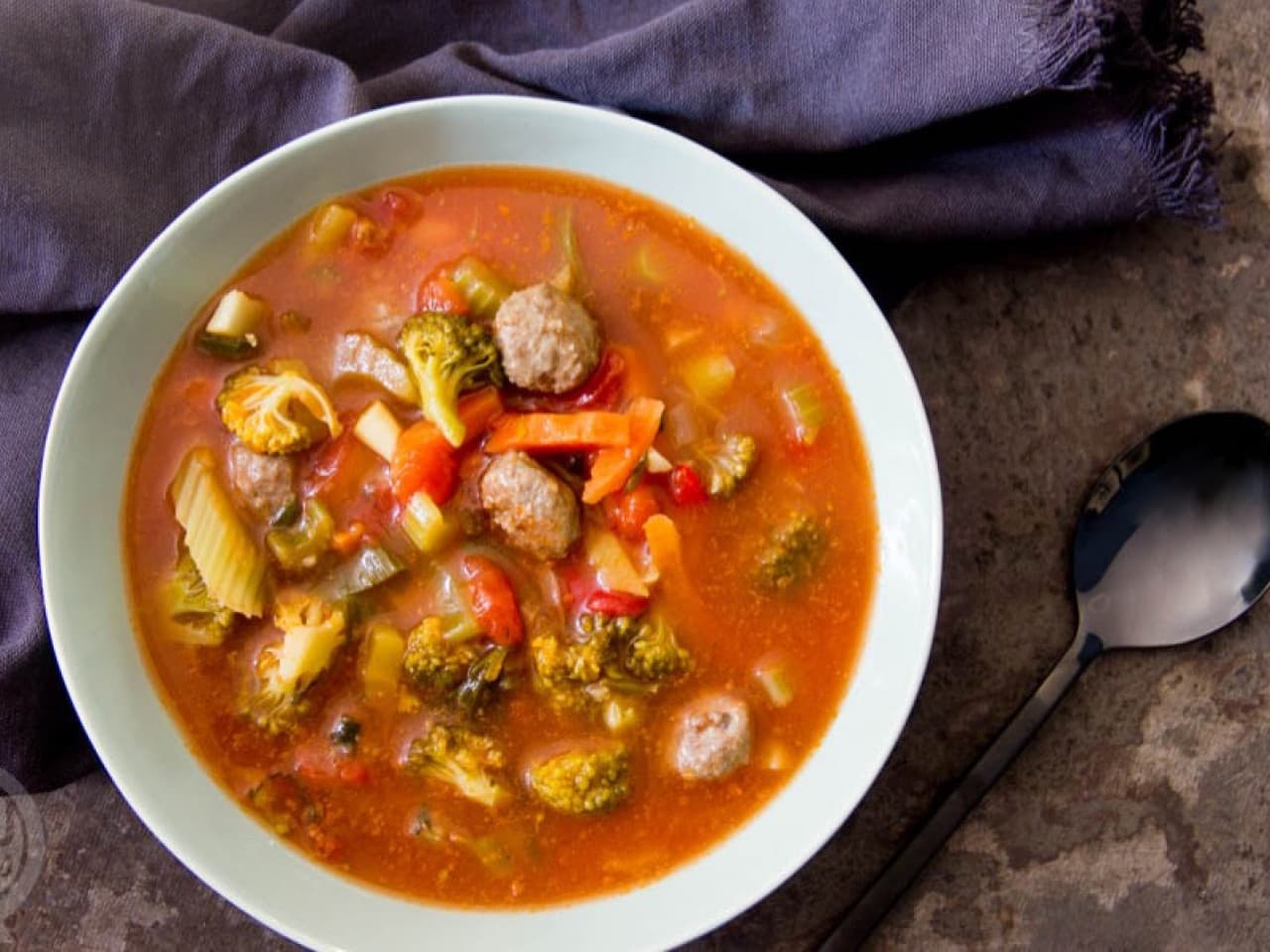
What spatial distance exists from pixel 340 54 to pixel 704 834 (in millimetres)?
2803

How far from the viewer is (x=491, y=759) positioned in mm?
3318

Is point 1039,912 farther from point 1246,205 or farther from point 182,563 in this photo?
point 182,563

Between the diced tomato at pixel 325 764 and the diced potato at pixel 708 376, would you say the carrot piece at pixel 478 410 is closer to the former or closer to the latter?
the diced potato at pixel 708 376

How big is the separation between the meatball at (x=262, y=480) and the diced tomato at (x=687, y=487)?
1.10 metres

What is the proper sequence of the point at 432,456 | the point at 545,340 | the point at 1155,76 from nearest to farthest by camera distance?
the point at 545,340 < the point at 432,456 < the point at 1155,76

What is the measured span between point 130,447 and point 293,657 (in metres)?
0.79

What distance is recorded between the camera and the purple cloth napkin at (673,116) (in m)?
3.51

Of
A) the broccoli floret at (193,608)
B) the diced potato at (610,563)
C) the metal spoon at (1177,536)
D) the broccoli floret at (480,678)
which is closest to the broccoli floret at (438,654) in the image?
the broccoli floret at (480,678)

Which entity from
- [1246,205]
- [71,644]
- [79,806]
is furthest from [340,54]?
[1246,205]

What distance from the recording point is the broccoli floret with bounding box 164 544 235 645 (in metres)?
3.29

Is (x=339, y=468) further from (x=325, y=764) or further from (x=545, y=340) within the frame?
(x=325, y=764)

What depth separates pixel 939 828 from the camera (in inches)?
145

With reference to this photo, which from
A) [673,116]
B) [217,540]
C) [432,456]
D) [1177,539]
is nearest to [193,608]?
[217,540]

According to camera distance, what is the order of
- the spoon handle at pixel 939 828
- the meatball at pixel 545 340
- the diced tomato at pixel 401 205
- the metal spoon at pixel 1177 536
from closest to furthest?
1. the meatball at pixel 545 340
2. the diced tomato at pixel 401 205
3. the spoon handle at pixel 939 828
4. the metal spoon at pixel 1177 536
